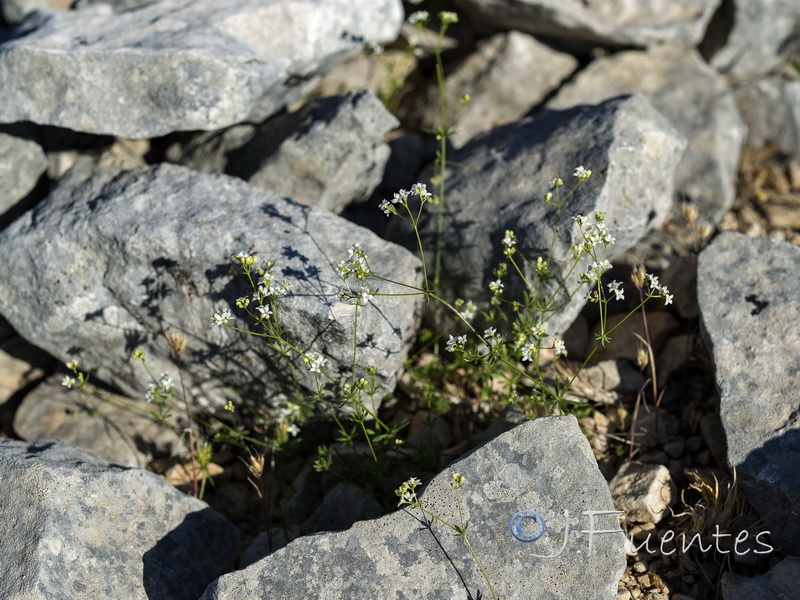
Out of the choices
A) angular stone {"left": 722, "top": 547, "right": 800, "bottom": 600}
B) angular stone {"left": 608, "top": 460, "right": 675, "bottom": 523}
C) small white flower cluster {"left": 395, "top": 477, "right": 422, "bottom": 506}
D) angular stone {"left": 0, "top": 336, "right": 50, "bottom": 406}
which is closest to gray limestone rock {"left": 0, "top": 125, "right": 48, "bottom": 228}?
angular stone {"left": 0, "top": 336, "right": 50, "bottom": 406}

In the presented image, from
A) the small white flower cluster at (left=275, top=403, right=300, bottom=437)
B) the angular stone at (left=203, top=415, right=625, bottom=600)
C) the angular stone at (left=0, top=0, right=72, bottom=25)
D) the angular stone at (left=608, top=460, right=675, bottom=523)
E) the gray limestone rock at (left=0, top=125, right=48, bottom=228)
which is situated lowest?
the angular stone at (left=608, top=460, right=675, bottom=523)

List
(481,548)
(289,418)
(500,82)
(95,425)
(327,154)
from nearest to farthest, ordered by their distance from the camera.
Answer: (481,548) < (289,418) < (95,425) < (327,154) < (500,82)

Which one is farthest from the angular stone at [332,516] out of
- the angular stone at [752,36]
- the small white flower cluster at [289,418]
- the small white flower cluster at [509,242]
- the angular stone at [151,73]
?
the angular stone at [752,36]

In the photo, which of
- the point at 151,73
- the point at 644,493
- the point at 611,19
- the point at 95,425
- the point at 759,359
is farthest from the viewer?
the point at 611,19

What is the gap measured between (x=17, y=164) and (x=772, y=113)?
6.22 metres

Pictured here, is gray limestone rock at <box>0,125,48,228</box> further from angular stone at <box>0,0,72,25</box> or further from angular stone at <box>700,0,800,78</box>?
angular stone at <box>700,0,800,78</box>

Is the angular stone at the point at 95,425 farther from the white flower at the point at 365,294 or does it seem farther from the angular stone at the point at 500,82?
the angular stone at the point at 500,82

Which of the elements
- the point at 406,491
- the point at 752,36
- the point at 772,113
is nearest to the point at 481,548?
the point at 406,491

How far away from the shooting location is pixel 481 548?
11.7ft

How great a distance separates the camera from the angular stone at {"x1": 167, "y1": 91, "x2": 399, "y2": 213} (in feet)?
17.4

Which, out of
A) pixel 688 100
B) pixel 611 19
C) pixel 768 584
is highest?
pixel 611 19

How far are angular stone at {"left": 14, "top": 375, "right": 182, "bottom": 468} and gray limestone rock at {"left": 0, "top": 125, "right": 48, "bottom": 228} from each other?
4.54 ft

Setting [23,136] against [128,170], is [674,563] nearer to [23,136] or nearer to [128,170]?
[128,170]

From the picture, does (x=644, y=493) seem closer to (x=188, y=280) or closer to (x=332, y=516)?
(x=332, y=516)
